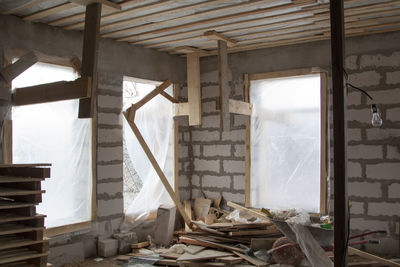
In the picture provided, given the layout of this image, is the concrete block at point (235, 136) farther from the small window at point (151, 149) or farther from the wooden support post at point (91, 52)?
the wooden support post at point (91, 52)

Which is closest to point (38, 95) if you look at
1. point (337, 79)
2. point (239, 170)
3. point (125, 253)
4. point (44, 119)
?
point (44, 119)

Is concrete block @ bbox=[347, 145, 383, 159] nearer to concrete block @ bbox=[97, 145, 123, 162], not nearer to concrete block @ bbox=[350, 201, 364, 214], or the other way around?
concrete block @ bbox=[350, 201, 364, 214]

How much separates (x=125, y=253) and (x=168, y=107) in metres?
2.11

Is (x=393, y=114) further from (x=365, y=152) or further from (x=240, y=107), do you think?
(x=240, y=107)

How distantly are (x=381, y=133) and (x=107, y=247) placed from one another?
11.4 ft

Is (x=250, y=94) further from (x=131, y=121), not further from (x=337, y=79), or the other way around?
(x=337, y=79)

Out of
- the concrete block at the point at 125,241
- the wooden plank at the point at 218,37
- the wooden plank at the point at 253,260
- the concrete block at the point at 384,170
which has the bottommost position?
the wooden plank at the point at 253,260

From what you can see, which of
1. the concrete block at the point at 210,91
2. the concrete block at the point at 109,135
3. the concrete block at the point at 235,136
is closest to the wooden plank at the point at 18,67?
the concrete block at the point at 109,135

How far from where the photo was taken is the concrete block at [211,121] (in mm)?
6306

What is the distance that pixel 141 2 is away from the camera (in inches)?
154

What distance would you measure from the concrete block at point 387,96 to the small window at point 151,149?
108 inches

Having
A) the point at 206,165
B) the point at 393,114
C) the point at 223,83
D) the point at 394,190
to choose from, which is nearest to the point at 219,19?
the point at 223,83

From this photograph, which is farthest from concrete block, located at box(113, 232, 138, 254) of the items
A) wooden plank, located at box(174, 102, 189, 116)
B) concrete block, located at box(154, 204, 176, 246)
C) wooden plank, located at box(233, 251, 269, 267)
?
wooden plank, located at box(174, 102, 189, 116)

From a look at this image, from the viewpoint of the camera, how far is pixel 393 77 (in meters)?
5.03
